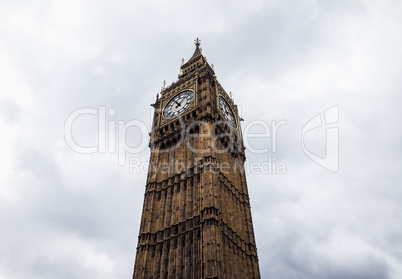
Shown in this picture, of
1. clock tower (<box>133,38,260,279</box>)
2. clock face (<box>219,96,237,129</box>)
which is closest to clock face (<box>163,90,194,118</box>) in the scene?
clock tower (<box>133,38,260,279</box>)

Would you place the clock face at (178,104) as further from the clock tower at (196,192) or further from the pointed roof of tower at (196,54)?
the pointed roof of tower at (196,54)

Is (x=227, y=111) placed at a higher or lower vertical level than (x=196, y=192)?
higher

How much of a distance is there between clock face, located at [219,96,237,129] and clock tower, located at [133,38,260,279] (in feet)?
0.86

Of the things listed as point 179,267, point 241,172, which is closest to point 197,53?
point 241,172

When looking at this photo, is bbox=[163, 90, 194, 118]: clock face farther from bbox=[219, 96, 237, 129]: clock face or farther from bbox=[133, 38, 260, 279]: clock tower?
bbox=[219, 96, 237, 129]: clock face

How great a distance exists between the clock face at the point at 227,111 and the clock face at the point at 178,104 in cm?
513

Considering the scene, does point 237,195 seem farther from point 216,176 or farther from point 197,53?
point 197,53

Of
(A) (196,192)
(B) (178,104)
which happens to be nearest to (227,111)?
(B) (178,104)

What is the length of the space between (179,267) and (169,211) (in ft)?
27.1

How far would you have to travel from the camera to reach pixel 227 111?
6106cm

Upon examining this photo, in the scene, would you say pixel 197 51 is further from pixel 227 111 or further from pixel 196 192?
pixel 196 192

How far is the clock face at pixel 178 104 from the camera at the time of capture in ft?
190

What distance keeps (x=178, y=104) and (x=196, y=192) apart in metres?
19.5

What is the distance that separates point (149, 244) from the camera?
137 ft
